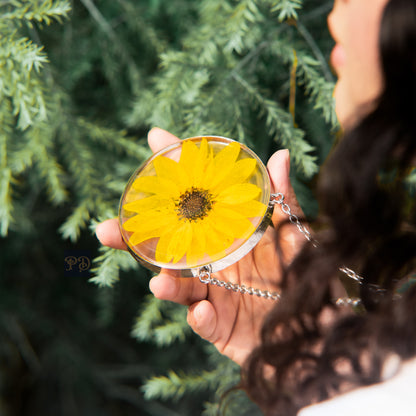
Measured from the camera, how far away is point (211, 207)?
745mm

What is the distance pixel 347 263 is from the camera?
694mm

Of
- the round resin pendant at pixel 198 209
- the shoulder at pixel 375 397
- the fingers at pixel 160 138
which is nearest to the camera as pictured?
the shoulder at pixel 375 397

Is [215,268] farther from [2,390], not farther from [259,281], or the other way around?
[2,390]

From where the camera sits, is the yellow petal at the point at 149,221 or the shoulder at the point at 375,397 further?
the yellow petal at the point at 149,221

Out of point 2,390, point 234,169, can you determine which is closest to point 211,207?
point 234,169

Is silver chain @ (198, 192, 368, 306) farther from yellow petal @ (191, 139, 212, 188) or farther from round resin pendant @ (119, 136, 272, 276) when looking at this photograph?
yellow petal @ (191, 139, 212, 188)

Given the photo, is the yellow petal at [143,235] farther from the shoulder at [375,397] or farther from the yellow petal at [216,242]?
the shoulder at [375,397]

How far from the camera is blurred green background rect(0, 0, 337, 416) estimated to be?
34.9 inches

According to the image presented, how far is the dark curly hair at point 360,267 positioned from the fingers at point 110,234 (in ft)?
1.16

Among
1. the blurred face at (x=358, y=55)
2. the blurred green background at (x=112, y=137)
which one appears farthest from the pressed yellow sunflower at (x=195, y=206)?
the blurred face at (x=358, y=55)

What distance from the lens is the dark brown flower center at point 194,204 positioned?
74cm

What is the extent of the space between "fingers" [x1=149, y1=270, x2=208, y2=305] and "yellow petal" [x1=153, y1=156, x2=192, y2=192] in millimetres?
195

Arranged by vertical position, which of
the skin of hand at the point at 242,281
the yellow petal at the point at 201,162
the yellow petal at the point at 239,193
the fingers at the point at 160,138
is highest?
the fingers at the point at 160,138

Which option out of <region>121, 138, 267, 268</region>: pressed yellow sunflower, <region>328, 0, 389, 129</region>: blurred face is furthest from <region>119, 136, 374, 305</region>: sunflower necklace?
<region>328, 0, 389, 129</region>: blurred face
